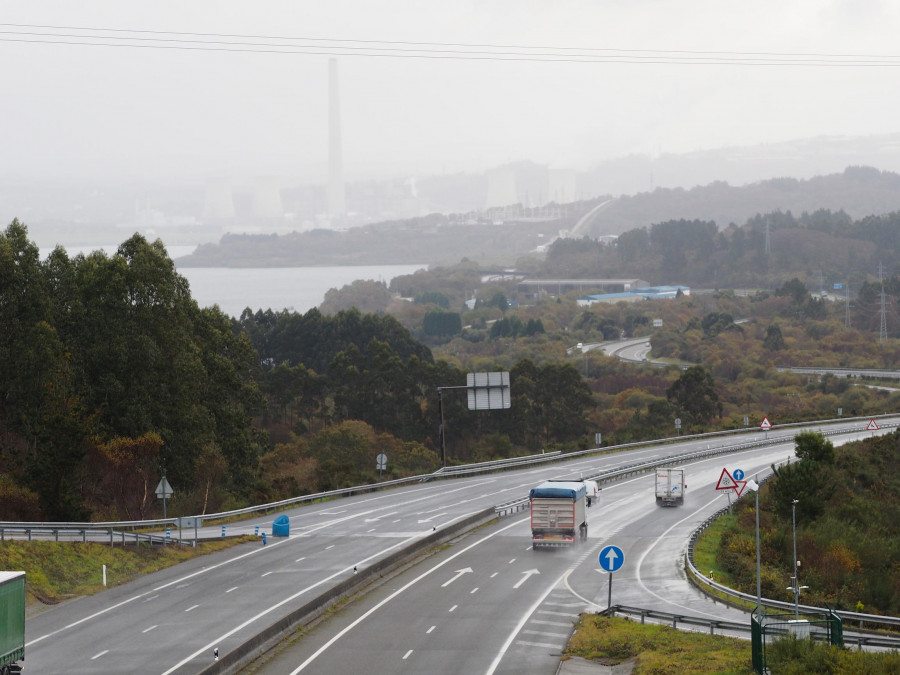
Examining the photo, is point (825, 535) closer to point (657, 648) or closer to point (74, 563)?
point (657, 648)

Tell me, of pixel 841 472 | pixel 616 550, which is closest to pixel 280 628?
pixel 616 550

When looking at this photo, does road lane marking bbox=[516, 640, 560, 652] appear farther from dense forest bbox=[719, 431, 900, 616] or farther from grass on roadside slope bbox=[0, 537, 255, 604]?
grass on roadside slope bbox=[0, 537, 255, 604]

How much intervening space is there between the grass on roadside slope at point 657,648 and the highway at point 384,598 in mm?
1025

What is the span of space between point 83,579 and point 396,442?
7329 cm

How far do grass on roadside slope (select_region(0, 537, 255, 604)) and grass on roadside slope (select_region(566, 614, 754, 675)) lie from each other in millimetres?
17328

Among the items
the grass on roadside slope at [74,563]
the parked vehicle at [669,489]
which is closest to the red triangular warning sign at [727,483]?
the grass on roadside slope at [74,563]

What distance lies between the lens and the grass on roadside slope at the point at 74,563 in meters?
38.3

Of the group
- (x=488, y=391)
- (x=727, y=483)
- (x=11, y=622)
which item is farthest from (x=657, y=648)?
(x=488, y=391)

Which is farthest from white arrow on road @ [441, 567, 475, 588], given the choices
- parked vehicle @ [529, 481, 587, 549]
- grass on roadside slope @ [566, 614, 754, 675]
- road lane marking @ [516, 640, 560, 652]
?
road lane marking @ [516, 640, 560, 652]

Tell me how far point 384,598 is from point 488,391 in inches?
1625

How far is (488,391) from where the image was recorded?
261ft

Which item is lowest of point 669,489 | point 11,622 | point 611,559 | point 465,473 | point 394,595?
point 394,595

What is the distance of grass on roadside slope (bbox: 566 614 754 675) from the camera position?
90.3 feet

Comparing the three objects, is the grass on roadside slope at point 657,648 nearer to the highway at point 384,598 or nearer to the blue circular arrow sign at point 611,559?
the highway at point 384,598
